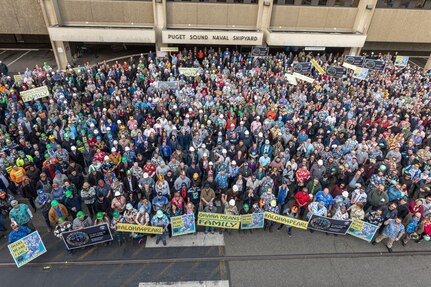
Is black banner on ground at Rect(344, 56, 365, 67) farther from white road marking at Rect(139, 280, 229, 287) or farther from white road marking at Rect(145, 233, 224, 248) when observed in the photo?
white road marking at Rect(139, 280, 229, 287)

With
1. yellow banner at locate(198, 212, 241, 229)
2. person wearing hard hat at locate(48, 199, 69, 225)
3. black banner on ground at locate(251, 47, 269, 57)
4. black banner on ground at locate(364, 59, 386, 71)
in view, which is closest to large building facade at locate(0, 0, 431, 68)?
black banner on ground at locate(251, 47, 269, 57)

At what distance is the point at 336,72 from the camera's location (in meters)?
17.1

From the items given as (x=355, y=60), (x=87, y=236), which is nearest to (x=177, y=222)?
(x=87, y=236)

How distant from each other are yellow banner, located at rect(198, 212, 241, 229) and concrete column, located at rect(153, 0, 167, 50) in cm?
1666

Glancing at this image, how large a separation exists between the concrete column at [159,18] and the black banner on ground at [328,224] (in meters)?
17.8

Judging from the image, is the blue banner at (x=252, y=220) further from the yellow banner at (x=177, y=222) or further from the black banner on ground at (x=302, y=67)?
the black banner on ground at (x=302, y=67)

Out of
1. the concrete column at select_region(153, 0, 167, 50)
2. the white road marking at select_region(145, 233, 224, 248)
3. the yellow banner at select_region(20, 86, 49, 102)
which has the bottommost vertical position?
the white road marking at select_region(145, 233, 224, 248)

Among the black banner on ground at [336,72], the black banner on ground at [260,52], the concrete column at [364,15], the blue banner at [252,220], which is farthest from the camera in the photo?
the concrete column at [364,15]

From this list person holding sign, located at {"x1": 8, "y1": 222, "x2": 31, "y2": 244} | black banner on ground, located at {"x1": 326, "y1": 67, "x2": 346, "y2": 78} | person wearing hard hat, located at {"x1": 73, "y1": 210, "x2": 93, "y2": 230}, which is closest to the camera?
person holding sign, located at {"x1": 8, "y1": 222, "x2": 31, "y2": 244}

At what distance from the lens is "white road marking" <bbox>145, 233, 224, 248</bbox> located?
30.6 feet

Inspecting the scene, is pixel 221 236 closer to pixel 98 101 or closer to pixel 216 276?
pixel 216 276

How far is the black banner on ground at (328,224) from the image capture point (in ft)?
29.8

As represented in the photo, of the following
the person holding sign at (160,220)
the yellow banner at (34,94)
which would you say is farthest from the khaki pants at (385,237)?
the yellow banner at (34,94)

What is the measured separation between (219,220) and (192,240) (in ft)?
4.30
